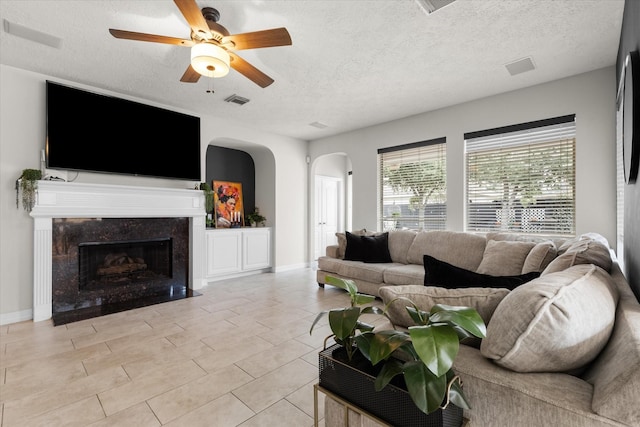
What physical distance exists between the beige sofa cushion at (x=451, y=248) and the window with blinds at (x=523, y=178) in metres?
0.56

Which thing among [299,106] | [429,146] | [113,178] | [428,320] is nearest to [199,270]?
[113,178]

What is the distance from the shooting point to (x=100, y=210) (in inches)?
145

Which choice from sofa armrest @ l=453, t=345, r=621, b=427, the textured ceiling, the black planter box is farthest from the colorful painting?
sofa armrest @ l=453, t=345, r=621, b=427

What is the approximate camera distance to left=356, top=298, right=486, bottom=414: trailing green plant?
74 centimetres

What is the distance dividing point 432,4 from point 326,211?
17.3ft

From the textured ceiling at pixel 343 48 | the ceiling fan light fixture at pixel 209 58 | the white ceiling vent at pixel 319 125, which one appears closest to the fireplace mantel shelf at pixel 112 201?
the textured ceiling at pixel 343 48

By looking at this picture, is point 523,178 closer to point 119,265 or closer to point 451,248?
point 451,248

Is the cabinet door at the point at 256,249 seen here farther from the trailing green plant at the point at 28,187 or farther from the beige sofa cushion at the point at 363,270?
the trailing green plant at the point at 28,187

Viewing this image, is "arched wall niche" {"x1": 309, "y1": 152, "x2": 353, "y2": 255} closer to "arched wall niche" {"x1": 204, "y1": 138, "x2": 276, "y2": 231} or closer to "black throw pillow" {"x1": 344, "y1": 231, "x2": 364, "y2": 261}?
"arched wall niche" {"x1": 204, "y1": 138, "x2": 276, "y2": 231}

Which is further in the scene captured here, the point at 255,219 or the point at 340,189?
the point at 340,189

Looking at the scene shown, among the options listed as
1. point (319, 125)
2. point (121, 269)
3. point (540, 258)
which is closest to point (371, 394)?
point (540, 258)

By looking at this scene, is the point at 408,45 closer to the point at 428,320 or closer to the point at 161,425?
the point at 428,320

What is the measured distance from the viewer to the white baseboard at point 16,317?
316cm

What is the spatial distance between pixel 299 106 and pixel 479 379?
4.10 metres
